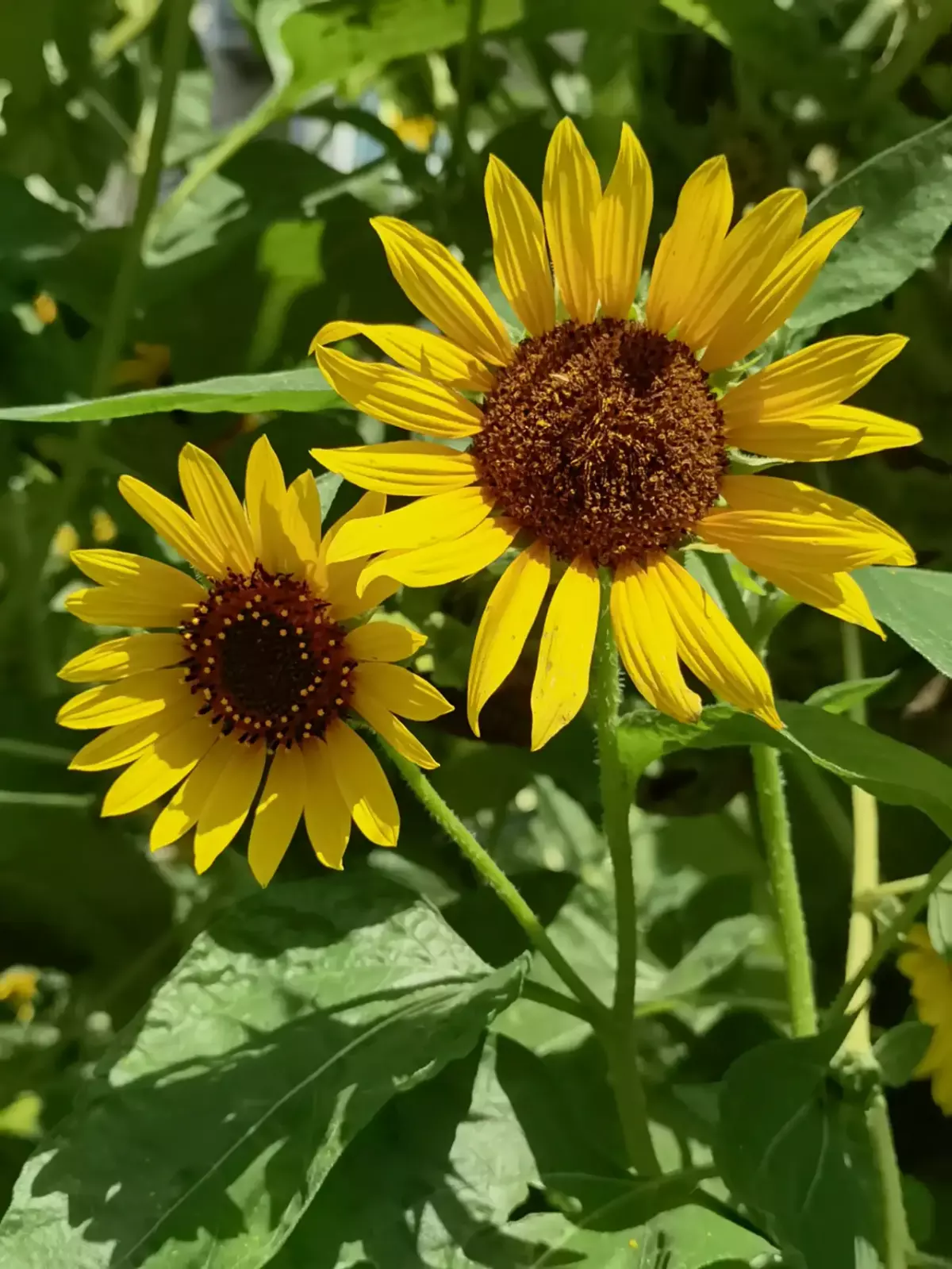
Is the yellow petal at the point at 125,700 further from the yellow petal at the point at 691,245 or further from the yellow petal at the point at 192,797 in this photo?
the yellow petal at the point at 691,245

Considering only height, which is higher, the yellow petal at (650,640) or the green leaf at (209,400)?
the green leaf at (209,400)

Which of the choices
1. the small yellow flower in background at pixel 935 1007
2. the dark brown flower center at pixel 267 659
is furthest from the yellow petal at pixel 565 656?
the small yellow flower in background at pixel 935 1007

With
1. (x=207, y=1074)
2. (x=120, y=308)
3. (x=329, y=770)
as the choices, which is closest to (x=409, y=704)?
(x=329, y=770)

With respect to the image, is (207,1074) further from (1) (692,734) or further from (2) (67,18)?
(2) (67,18)

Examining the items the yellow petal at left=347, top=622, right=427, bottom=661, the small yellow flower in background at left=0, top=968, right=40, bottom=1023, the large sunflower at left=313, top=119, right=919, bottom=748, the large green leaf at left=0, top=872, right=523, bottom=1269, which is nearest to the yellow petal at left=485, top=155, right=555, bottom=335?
the large sunflower at left=313, top=119, right=919, bottom=748

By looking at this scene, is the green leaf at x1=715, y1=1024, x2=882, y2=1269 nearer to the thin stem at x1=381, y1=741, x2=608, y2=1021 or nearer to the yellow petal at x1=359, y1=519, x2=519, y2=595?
the thin stem at x1=381, y1=741, x2=608, y2=1021

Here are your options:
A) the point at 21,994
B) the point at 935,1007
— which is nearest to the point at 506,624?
the point at 935,1007
